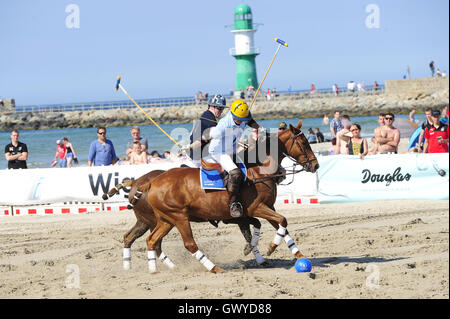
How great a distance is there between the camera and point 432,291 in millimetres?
7980

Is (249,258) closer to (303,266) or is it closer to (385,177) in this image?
(303,266)

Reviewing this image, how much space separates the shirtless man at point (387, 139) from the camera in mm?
15234

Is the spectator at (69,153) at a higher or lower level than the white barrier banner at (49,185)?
higher

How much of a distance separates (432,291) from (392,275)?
2.87 ft

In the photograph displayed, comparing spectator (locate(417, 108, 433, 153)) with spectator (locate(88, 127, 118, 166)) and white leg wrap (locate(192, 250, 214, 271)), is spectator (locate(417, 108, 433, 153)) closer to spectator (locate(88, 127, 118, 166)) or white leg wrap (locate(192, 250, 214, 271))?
spectator (locate(88, 127, 118, 166))

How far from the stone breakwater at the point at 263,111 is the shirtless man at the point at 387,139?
164 ft

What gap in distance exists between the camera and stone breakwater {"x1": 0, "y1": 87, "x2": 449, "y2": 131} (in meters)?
65.4

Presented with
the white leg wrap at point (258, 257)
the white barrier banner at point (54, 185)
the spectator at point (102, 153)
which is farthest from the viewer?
the white barrier banner at point (54, 185)

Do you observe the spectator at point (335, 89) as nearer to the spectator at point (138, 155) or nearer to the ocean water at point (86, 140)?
the ocean water at point (86, 140)

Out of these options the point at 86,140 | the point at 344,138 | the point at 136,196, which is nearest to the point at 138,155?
the point at 344,138

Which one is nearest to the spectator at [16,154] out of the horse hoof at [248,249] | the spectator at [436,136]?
the horse hoof at [248,249]

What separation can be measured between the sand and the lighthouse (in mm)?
56507

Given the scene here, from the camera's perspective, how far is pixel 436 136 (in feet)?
48.8

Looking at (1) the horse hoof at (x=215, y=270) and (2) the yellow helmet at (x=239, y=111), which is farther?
(1) the horse hoof at (x=215, y=270)
